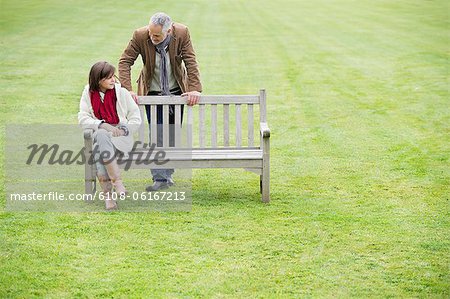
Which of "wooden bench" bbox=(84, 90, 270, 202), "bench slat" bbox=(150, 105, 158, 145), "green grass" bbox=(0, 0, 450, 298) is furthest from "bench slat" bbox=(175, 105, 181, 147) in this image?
"green grass" bbox=(0, 0, 450, 298)

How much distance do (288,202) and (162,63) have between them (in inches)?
78.2

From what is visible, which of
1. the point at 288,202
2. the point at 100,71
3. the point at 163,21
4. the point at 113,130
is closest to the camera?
the point at 100,71

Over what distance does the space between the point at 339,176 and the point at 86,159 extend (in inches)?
125

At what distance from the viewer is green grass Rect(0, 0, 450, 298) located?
735cm

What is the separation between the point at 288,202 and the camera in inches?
383

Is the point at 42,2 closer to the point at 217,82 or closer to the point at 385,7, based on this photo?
the point at 385,7

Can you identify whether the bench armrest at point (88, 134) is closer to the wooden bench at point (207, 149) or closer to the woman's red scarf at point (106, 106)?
the wooden bench at point (207, 149)

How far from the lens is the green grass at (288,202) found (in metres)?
7.35

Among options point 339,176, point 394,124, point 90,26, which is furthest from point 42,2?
point 339,176

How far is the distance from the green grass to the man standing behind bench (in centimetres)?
105

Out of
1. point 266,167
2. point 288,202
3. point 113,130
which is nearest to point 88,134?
point 113,130

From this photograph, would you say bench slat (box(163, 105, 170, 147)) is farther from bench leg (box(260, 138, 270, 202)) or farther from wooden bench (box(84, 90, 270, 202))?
bench leg (box(260, 138, 270, 202))

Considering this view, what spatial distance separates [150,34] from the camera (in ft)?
31.6

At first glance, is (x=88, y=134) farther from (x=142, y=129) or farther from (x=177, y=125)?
(x=177, y=125)
